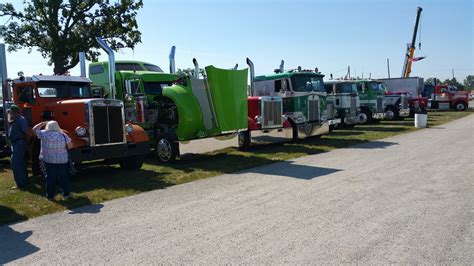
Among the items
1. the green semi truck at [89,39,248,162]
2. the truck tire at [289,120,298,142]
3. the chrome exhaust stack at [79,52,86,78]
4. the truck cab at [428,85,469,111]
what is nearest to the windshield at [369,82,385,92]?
the truck tire at [289,120,298,142]

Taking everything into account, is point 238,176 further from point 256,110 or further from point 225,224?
point 256,110

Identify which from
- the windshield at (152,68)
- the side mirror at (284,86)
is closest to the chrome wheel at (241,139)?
Answer: the side mirror at (284,86)

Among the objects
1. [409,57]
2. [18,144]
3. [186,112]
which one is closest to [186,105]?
[186,112]

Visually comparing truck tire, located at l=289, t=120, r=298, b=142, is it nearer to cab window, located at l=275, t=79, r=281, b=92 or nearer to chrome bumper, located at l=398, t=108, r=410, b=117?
cab window, located at l=275, t=79, r=281, b=92

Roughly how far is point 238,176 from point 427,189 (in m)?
3.85

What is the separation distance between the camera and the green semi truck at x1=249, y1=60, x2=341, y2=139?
16281 mm

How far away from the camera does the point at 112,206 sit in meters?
7.29

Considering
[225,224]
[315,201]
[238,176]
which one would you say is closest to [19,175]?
[238,176]

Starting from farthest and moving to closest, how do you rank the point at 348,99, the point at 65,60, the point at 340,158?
the point at 65,60 → the point at 348,99 → the point at 340,158

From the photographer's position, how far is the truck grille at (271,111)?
48.1ft

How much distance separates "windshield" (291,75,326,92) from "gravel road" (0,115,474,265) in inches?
306

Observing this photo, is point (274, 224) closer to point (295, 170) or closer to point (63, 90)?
point (295, 170)

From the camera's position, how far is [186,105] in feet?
39.5

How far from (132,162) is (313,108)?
8.22m
